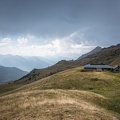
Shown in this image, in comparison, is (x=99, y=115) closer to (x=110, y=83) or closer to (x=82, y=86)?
(x=82, y=86)

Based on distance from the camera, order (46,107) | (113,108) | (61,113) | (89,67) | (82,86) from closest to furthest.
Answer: (61,113) < (46,107) < (113,108) < (82,86) < (89,67)

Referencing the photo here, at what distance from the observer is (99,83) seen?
224 feet

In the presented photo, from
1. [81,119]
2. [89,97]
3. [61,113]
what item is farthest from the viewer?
[89,97]

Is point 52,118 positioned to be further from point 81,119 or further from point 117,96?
point 117,96

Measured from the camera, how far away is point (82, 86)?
2554 inches

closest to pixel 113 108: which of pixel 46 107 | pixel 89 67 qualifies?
pixel 46 107

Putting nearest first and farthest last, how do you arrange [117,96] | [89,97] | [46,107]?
[46,107] < [89,97] < [117,96]

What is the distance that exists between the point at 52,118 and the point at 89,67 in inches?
3901

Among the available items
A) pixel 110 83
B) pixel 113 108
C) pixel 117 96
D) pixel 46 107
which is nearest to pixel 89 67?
pixel 110 83

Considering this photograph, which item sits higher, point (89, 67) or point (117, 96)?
point (89, 67)

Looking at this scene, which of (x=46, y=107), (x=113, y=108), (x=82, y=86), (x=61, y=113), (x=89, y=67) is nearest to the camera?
(x=61, y=113)

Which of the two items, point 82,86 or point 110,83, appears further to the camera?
point 110,83

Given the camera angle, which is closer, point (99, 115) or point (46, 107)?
point (99, 115)

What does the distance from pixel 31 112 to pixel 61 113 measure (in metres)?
4.26
